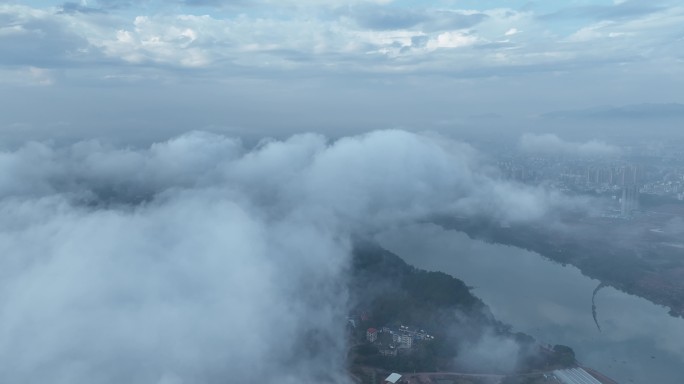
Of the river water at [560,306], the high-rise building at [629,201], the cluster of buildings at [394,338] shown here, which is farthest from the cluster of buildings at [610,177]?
the cluster of buildings at [394,338]

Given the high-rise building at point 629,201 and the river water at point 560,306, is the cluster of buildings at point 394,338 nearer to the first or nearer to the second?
the river water at point 560,306

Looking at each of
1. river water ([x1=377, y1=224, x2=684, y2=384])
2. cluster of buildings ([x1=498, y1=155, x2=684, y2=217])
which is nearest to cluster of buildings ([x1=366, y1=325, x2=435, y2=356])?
river water ([x1=377, y1=224, x2=684, y2=384])

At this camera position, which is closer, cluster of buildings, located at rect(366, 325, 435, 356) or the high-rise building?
cluster of buildings, located at rect(366, 325, 435, 356)

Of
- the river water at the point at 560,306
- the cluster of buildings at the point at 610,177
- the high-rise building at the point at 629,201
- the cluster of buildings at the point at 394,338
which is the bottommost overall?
the cluster of buildings at the point at 610,177

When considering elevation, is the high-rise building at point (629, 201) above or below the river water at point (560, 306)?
below

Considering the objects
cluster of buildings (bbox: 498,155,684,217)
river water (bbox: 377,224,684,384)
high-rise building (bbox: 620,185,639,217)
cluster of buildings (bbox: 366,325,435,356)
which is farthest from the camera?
cluster of buildings (bbox: 498,155,684,217)

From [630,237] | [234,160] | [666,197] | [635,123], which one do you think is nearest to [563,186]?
[666,197]

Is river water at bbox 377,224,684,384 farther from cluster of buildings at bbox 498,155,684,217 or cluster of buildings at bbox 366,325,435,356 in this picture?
cluster of buildings at bbox 498,155,684,217
